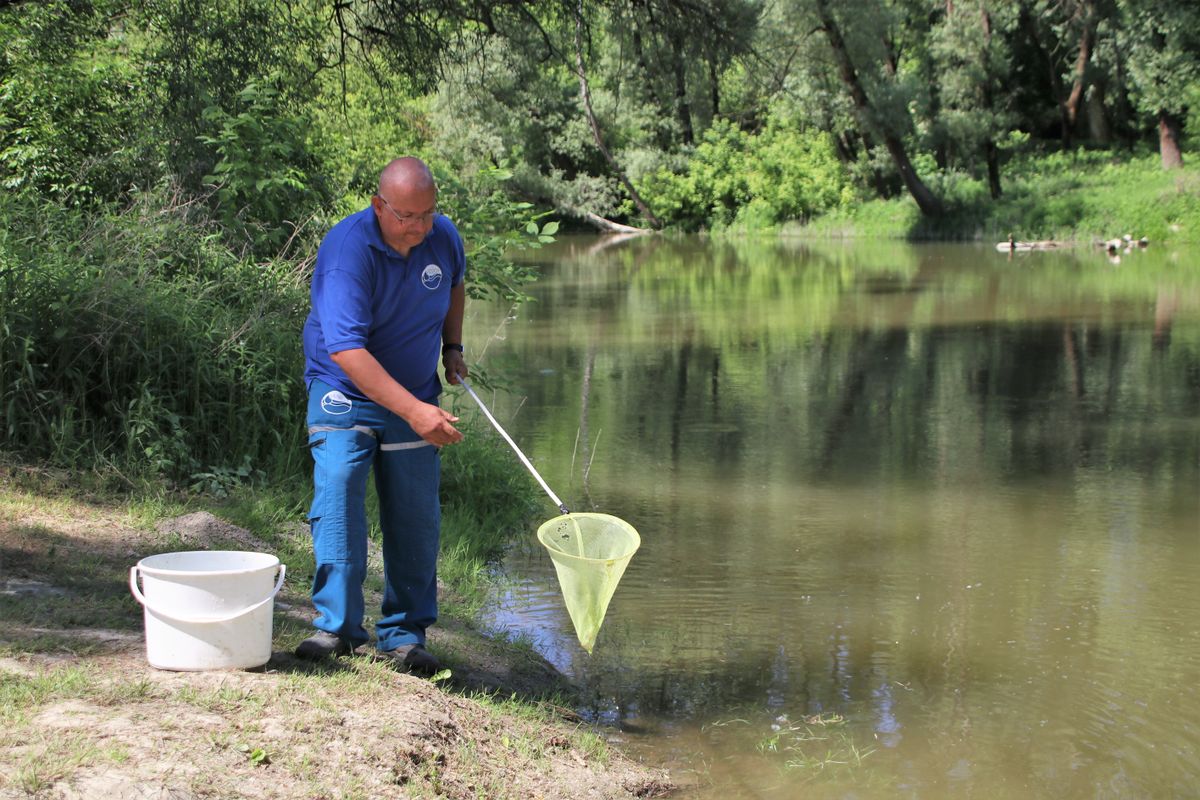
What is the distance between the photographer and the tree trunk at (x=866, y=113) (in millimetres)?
29572

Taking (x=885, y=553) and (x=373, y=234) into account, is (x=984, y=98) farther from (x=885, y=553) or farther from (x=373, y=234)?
(x=373, y=234)

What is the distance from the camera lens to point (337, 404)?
4262 millimetres

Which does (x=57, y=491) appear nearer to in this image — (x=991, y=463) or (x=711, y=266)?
(x=991, y=463)

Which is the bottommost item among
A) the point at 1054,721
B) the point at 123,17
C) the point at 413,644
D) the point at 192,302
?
the point at 1054,721

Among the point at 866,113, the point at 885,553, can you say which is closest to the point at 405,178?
the point at 885,553

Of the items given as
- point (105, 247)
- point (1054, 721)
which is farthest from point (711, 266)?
point (1054, 721)

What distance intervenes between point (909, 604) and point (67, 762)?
13.8 feet

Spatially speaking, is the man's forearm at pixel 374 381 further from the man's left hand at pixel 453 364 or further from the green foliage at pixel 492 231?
the green foliage at pixel 492 231

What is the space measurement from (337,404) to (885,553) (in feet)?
12.9

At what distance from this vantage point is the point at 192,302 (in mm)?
7168

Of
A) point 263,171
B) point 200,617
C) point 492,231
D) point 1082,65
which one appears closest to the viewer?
point 200,617

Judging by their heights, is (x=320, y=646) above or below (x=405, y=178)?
below

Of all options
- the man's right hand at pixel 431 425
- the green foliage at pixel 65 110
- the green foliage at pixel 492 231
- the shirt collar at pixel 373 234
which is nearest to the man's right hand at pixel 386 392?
the man's right hand at pixel 431 425

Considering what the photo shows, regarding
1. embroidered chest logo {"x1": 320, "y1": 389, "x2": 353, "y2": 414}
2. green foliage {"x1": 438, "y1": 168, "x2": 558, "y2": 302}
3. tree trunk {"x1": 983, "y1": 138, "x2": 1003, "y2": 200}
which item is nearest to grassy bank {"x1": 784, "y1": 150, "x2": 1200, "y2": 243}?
tree trunk {"x1": 983, "y1": 138, "x2": 1003, "y2": 200}
